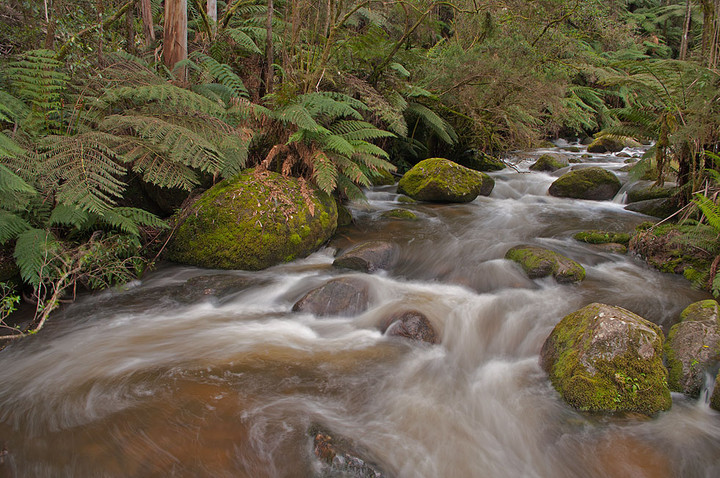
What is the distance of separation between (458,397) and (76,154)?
3691 millimetres

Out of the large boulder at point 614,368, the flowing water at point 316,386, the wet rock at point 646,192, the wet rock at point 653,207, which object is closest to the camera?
the flowing water at point 316,386

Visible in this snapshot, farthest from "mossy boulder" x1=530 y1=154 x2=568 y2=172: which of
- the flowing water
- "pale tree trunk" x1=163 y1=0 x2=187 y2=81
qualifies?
"pale tree trunk" x1=163 y1=0 x2=187 y2=81

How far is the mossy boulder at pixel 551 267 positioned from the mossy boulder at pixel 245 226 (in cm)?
273

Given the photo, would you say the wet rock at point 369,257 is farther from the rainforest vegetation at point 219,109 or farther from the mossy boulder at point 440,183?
the mossy boulder at point 440,183

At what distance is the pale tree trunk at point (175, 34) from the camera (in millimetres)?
5723

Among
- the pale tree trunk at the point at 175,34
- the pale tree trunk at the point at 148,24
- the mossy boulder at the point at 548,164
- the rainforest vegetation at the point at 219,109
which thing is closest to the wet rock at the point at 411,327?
the rainforest vegetation at the point at 219,109

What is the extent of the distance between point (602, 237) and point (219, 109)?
5.55 meters

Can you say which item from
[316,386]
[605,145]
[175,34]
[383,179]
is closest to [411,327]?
[316,386]

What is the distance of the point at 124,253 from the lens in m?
4.33

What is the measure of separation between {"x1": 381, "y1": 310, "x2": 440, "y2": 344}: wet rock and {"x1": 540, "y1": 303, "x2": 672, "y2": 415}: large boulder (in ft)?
3.58

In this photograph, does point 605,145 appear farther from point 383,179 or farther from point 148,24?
point 148,24

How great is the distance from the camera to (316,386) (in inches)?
120

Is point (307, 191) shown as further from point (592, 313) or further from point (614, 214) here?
point (614, 214)

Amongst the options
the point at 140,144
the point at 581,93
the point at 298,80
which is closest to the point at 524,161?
the point at 581,93
